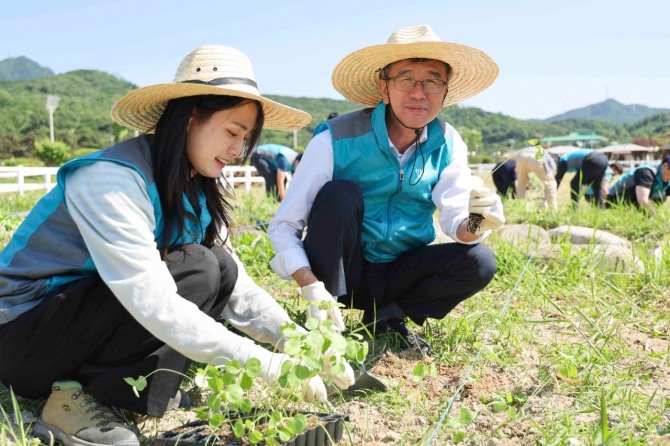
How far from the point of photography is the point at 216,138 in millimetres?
1632

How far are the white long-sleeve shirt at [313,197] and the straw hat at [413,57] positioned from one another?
0.82 feet

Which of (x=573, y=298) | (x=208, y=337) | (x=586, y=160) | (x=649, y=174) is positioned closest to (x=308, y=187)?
(x=208, y=337)

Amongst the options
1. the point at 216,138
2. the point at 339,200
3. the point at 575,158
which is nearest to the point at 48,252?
the point at 216,138

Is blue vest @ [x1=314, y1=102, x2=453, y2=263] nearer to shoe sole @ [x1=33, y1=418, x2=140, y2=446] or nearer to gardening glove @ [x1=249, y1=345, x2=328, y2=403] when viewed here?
gardening glove @ [x1=249, y1=345, x2=328, y2=403]

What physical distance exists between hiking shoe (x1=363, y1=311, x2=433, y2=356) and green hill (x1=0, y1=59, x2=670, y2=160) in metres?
40.4

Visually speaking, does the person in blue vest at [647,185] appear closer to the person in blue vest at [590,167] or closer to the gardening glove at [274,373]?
the person in blue vest at [590,167]

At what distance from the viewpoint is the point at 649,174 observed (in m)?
5.61

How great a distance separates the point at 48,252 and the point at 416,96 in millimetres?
1222

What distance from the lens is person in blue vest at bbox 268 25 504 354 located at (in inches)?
80.2

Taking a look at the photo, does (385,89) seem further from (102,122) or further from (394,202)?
(102,122)

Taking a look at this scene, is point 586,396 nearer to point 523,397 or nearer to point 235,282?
point 523,397

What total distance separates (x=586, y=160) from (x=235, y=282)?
600 centimetres

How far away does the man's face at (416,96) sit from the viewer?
2121 millimetres

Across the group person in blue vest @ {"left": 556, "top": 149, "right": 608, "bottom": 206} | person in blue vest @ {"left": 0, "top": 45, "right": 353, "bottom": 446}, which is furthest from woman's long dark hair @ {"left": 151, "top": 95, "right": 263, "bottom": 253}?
person in blue vest @ {"left": 556, "top": 149, "right": 608, "bottom": 206}
